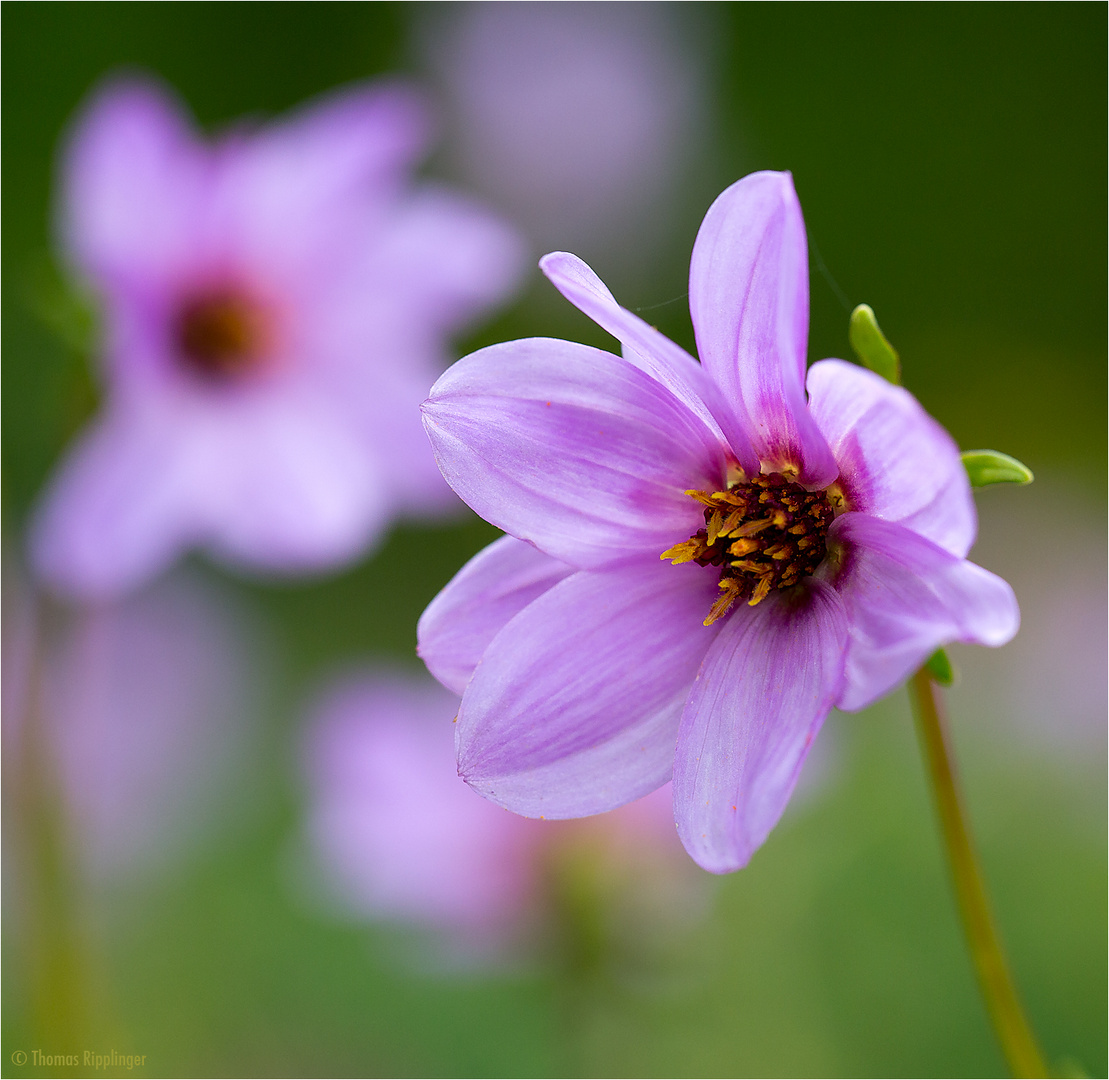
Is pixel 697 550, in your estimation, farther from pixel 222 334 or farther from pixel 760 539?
pixel 222 334

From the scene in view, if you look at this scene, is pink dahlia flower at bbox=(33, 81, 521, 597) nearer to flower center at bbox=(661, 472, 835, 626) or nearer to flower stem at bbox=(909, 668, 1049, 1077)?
flower center at bbox=(661, 472, 835, 626)

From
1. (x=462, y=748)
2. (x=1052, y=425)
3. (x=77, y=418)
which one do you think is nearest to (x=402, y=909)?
(x=77, y=418)

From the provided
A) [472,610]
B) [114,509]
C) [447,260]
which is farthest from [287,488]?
[472,610]

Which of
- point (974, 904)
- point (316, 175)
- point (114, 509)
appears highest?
point (316, 175)

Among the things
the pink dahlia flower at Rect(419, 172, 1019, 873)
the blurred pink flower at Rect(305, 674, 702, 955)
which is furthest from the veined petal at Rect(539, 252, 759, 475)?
the blurred pink flower at Rect(305, 674, 702, 955)

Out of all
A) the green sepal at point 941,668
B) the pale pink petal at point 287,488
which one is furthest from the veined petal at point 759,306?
the pale pink petal at point 287,488

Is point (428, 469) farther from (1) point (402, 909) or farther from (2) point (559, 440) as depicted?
(2) point (559, 440)
